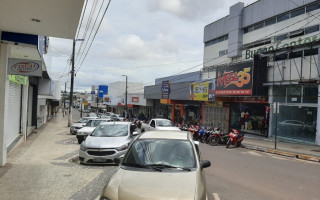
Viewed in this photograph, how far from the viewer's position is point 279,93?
2188 cm

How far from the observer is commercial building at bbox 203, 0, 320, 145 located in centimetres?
1967

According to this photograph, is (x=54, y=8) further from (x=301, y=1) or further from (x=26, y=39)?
(x=301, y=1)

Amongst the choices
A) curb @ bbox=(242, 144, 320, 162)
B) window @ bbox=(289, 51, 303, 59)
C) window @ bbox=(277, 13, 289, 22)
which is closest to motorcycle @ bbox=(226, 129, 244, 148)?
curb @ bbox=(242, 144, 320, 162)

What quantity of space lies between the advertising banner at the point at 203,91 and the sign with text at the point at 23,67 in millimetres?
20436

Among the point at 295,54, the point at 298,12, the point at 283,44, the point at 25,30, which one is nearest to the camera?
the point at 25,30

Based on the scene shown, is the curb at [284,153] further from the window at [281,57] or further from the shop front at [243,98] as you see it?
the window at [281,57]

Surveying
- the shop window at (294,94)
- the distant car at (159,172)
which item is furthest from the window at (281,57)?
the distant car at (159,172)

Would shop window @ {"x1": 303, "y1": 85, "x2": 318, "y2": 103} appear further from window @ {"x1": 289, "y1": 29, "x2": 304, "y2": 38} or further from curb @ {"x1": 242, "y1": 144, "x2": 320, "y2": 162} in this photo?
window @ {"x1": 289, "y1": 29, "x2": 304, "y2": 38}

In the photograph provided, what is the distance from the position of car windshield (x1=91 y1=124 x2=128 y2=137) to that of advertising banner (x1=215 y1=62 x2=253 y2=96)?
13560mm

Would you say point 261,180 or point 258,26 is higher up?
point 258,26

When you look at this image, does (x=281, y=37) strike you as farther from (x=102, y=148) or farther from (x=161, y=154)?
(x=161, y=154)

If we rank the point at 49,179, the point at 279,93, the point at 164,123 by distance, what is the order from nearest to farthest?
1. the point at 49,179
2. the point at 164,123
3. the point at 279,93

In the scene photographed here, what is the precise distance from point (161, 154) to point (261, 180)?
4.81 metres

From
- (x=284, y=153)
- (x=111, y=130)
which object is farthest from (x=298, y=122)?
(x=111, y=130)
